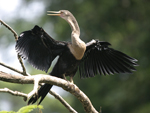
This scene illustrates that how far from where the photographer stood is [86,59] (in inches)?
203

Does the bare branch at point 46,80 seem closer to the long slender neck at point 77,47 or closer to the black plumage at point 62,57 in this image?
the black plumage at point 62,57

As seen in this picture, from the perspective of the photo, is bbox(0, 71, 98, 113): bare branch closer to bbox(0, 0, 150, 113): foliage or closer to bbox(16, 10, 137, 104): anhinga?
bbox(16, 10, 137, 104): anhinga

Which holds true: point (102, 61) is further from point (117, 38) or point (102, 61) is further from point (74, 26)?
point (117, 38)

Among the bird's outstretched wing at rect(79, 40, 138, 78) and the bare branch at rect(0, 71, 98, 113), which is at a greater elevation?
the bird's outstretched wing at rect(79, 40, 138, 78)

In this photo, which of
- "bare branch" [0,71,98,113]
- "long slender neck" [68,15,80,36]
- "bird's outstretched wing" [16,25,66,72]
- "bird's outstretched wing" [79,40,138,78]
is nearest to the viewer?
"bare branch" [0,71,98,113]

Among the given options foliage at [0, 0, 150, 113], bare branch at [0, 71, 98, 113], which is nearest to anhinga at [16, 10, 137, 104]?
bare branch at [0, 71, 98, 113]

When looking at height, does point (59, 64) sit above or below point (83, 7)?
below

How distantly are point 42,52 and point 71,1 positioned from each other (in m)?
9.20

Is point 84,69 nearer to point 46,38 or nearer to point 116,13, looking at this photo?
point 46,38

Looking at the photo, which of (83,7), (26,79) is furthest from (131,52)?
(26,79)

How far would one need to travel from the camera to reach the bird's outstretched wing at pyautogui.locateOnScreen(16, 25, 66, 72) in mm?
4414

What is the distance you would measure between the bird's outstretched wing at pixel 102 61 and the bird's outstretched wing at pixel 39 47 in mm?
567

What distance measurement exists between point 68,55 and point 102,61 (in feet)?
2.57

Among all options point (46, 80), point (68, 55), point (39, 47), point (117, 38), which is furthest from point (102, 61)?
point (117, 38)
